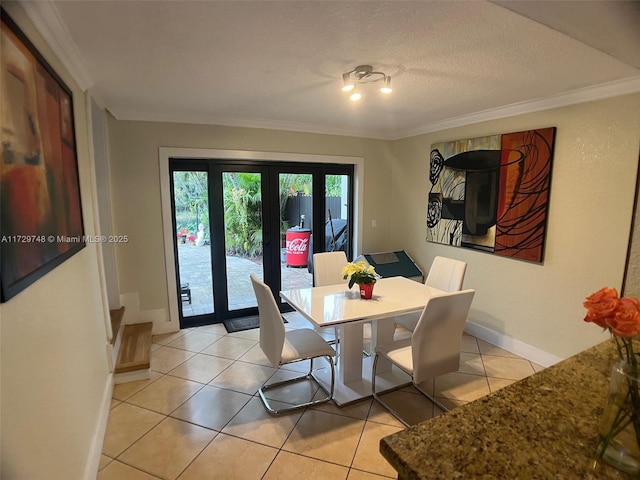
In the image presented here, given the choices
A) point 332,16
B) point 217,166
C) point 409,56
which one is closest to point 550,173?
point 409,56

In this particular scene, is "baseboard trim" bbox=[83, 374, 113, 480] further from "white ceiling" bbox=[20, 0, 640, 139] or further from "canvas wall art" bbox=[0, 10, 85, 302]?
"white ceiling" bbox=[20, 0, 640, 139]

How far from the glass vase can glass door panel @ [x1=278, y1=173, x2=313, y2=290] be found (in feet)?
11.7

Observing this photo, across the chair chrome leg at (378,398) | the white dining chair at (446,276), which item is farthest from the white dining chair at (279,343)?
the white dining chair at (446,276)

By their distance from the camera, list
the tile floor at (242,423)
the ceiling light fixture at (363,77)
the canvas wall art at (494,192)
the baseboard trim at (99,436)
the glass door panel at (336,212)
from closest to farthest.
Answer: the baseboard trim at (99,436) < the tile floor at (242,423) < the ceiling light fixture at (363,77) < the canvas wall art at (494,192) < the glass door panel at (336,212)

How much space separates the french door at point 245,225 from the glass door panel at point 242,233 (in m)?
0.01

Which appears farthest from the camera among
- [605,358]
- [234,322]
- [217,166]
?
[234,322]

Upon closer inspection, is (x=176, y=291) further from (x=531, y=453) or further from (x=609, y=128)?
(x=609, y=128)

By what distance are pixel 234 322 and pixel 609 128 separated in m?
3.96

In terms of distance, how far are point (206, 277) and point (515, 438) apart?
354 centimetres

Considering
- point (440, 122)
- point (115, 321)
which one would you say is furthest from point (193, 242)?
point (440, 122)

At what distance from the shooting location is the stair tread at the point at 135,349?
2748mm

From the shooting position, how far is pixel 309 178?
4.23 m

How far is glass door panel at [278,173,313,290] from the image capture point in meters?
4.13

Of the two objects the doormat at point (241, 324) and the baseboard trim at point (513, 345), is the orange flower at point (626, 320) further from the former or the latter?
the doormat at point (241, 324)
